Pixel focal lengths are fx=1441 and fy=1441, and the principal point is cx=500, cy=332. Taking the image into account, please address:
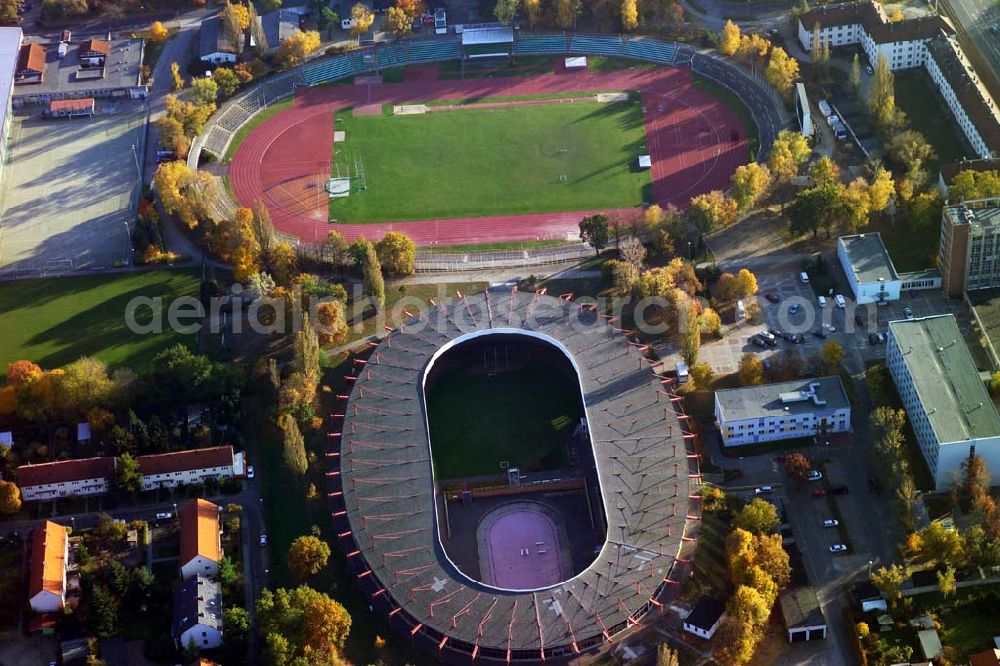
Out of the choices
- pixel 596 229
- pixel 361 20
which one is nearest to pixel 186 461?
pixel 596 229

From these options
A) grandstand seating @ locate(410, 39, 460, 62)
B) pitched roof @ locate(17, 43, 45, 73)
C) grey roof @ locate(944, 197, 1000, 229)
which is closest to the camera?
grey roof @ locate(944, 197, 1000, 229)

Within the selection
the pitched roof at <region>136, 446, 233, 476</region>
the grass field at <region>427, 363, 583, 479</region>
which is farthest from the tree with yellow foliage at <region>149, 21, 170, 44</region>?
the pitched roof at <region>136, 446, 233, 476</region>

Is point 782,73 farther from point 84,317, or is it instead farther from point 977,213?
point 84,317

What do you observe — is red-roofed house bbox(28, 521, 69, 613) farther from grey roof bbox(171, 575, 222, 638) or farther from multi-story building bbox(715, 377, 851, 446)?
multi-story building bbox(715, 377, 851, 446)

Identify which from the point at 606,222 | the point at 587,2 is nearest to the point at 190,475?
the point at 606,222

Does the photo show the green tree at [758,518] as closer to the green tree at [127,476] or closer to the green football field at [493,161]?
the green football field at [493,161]

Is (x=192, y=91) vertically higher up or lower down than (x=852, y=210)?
higher up

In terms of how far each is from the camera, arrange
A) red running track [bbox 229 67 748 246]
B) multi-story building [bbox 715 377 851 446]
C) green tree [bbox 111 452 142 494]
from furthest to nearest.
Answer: red running track [bbox 229 67 748 246] < multi-story building [bbox 715 377 851 446] < green tree [bbox 111 452 142 494]

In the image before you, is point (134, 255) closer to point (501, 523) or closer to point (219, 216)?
point (219, 216)
